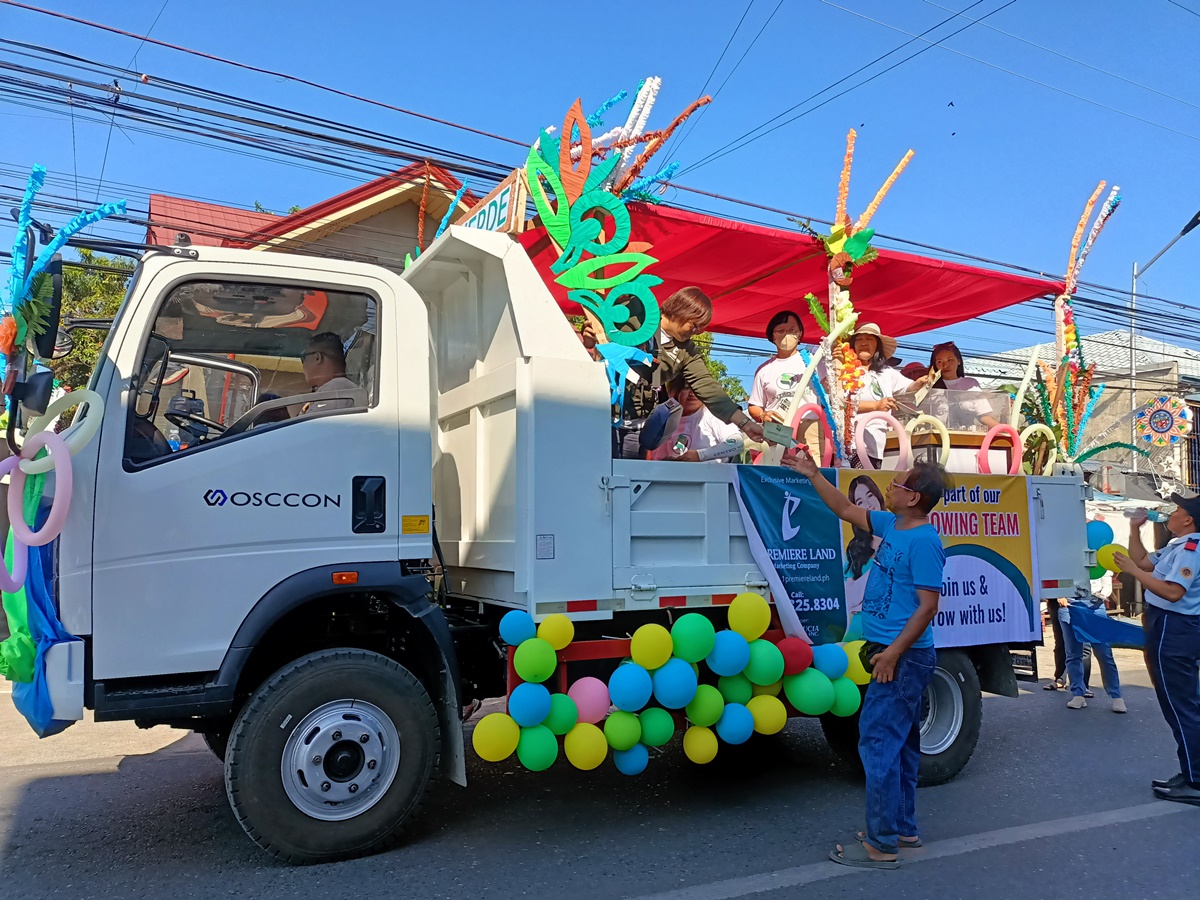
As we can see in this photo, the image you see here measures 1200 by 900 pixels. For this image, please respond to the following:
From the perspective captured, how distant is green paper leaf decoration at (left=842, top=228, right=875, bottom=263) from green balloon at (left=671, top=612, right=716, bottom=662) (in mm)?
2884

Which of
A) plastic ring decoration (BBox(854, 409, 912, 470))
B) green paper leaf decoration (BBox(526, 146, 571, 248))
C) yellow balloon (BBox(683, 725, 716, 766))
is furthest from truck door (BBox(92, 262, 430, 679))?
plastic ring decoration (BBox(854, 409, 912, 470))

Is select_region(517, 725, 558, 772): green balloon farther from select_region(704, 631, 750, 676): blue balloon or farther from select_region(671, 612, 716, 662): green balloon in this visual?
select_region(704, 631, 750, 676): blue balloon

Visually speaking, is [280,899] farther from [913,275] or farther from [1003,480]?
[913,275]

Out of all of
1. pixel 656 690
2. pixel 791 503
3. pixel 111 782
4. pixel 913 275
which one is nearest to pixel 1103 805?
pixel 791 503

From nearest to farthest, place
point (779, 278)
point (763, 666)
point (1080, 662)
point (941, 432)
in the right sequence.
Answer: point (763, 666)
point (941, 432)
point (779, 278)
point (1080, 662)

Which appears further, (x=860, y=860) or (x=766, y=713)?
(x=766, y=713)

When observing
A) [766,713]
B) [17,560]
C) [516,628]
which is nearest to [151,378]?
[17,560]

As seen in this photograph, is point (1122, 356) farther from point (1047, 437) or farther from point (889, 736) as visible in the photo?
point (889, 736)

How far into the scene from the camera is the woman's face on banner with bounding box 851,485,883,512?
5.23m

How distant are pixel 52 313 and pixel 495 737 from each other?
2498mm

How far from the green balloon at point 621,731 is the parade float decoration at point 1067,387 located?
11.8ft

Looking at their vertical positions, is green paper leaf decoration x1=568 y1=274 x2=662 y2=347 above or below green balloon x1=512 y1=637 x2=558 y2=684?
above

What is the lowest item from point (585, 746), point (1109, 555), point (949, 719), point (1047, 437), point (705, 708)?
point (949, 719)

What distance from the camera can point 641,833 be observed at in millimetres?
4547
